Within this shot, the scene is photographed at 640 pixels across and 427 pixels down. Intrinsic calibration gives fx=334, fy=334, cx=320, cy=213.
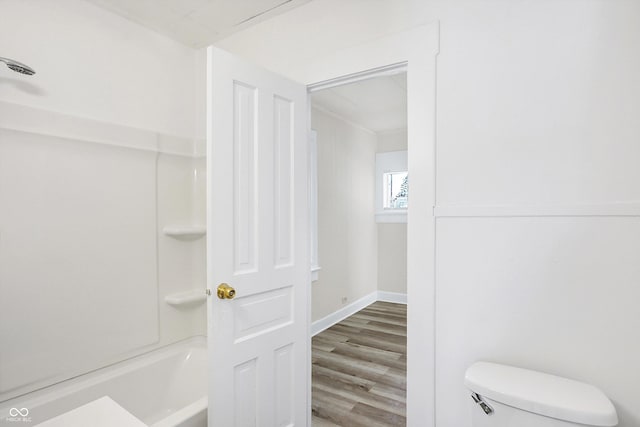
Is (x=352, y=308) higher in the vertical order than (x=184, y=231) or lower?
lower

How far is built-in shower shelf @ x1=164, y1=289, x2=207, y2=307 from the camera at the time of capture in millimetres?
2244

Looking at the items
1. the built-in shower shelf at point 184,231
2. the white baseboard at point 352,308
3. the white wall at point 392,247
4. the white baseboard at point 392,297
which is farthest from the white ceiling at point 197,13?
the white baseboard at point 392,297

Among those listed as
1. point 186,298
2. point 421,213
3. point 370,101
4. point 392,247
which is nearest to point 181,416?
point 186,298

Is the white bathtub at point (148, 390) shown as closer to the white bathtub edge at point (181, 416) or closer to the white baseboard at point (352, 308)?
the white bathtub edge at point (181, 416)

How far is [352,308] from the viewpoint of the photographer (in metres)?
4.37

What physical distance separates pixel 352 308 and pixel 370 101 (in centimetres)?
257

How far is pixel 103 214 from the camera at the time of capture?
192 centimetres

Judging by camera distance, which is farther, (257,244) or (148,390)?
(148,390)

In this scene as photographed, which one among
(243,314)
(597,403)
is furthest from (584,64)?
(243,314)

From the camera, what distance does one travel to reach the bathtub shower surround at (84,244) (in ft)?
5.28

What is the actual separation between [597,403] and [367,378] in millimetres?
1826

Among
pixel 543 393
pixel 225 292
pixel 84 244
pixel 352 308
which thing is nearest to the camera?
pixel 543 393
